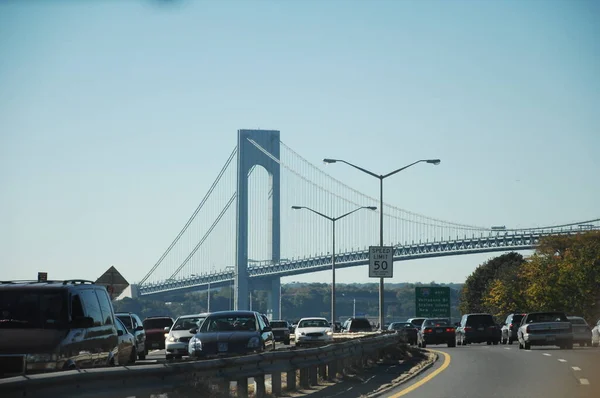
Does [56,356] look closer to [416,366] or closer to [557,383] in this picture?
[557,383]

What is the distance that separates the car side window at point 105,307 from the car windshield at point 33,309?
159cm

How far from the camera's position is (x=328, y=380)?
21.9 metres

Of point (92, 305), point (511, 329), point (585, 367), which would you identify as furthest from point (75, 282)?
point (511, 329)

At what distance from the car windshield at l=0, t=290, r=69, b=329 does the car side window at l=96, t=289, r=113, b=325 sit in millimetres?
1590

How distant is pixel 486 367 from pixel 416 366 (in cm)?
205

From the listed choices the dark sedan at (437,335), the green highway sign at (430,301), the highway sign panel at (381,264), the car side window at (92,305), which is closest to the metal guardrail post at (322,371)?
the car side window at (92,305)

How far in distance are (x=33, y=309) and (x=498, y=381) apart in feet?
31.7

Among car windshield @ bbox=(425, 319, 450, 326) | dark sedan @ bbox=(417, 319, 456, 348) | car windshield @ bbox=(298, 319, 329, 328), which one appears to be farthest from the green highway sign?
dark sedan @ bbox=(417, 319, 456, 348)

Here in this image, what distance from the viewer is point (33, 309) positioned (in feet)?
51.9

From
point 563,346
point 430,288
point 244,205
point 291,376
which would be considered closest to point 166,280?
point 244,205

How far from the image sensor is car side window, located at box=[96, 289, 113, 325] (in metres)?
17.6

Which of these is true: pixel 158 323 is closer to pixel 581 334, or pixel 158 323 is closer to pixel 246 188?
pixel 581 334

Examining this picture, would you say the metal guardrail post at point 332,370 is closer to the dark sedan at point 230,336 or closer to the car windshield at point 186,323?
the dark sedan at point 230,336

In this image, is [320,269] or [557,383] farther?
[320,269]
